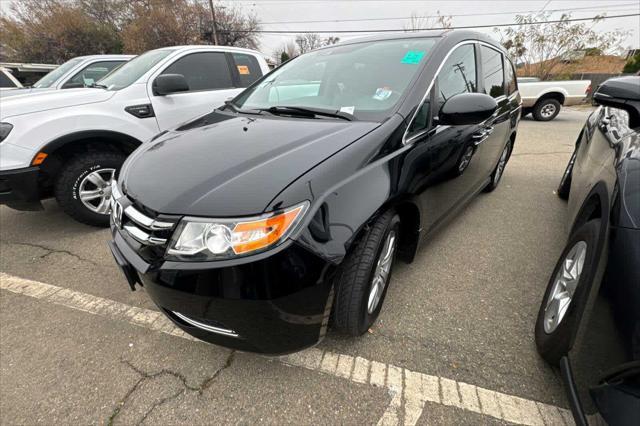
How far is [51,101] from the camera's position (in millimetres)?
2635

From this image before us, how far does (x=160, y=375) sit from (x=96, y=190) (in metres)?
2.07

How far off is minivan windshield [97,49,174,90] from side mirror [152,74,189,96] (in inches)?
14.3

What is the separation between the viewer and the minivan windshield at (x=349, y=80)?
6.02 feet

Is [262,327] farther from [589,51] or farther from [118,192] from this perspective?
[589,51]

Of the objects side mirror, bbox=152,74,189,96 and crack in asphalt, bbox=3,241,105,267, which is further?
side mirror, bbox=152,74,189,96

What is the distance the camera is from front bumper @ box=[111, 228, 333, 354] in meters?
1.15

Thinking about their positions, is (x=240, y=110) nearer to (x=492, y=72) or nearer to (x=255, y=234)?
(x=255, y=234)

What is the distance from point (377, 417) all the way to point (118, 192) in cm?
165

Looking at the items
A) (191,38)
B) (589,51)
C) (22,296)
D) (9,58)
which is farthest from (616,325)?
(9,58)

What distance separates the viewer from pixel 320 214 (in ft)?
4.03

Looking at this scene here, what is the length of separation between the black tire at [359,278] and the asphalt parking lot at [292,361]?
→ 26 centimetres

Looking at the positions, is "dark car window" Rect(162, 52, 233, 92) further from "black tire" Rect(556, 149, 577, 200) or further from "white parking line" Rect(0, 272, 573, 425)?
"black tire" Rect(556, 149, 577, 200)

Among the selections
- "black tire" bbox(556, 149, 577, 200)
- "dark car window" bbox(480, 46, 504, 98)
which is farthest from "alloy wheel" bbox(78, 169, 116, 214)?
"black tire" bbox(556, 149, 577, 200)

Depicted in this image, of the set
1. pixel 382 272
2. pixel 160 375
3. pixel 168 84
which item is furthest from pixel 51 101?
pixel 382 272
